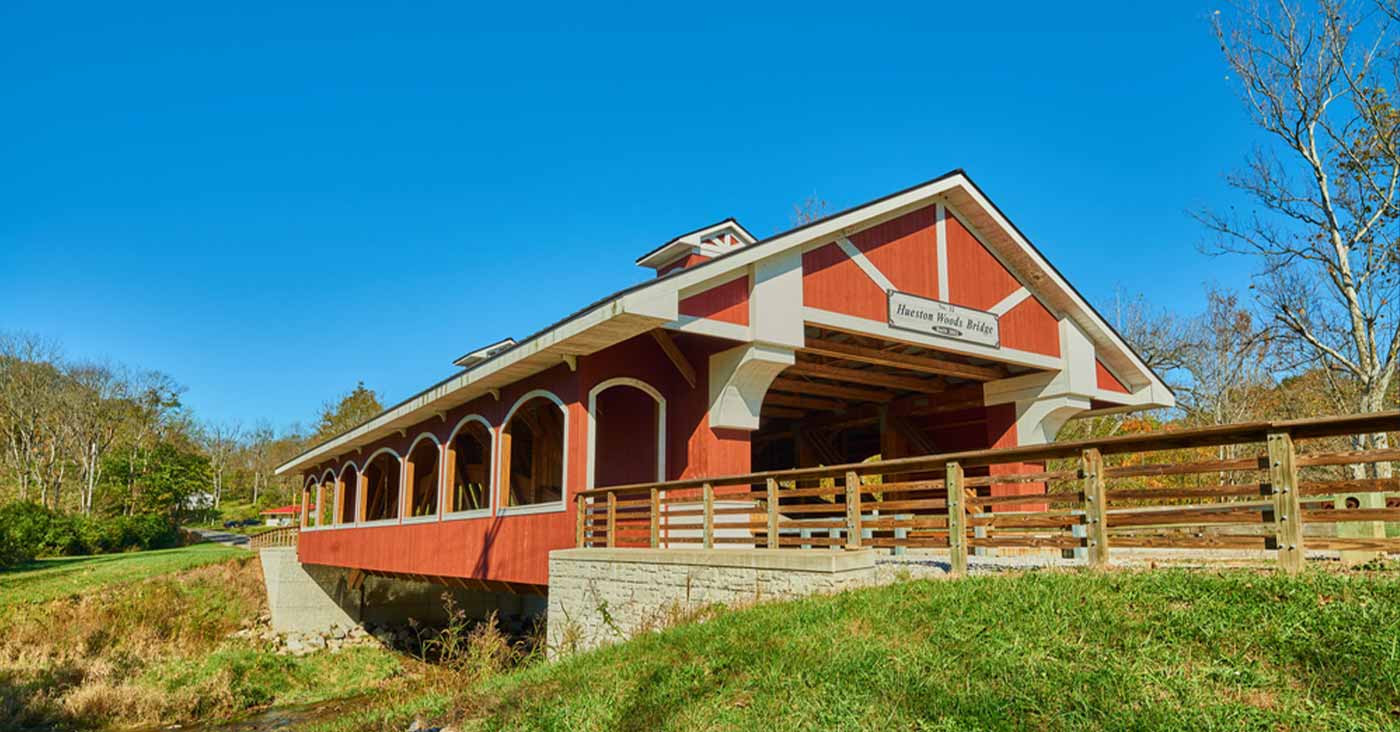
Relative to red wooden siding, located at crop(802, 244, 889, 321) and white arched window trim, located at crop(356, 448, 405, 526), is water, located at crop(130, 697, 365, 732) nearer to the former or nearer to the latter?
white arched window trim, located at crop(356, 448, 405, 526)

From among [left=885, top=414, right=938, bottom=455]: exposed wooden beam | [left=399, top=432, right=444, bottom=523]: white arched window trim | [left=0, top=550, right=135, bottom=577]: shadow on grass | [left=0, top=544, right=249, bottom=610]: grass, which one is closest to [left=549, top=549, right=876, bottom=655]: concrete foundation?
[left=399, top=432, right=444, bottom=523]: white arched window trim

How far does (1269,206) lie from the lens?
66.5 feet

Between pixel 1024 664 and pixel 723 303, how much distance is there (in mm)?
7421

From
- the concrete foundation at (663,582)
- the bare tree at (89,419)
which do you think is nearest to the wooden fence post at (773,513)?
the concrete foundation at (663,582)

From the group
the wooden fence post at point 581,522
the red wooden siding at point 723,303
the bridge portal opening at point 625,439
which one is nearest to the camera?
the red wooden siding at point 723,303

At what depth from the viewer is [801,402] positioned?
60.5 ft

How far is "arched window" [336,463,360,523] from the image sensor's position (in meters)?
25.6

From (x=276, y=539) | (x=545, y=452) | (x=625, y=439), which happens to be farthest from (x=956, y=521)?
(x=276, y=539)

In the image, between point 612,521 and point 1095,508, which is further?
point 612,521

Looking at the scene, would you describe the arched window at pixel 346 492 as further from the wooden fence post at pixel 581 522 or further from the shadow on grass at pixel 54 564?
the wooden fence post at pixel 581 522

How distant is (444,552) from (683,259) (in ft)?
23.1

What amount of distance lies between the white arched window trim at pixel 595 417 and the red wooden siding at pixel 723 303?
1.95 meters

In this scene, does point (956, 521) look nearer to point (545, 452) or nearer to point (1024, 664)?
point (1024, 664)

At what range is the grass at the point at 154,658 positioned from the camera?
16875mm
